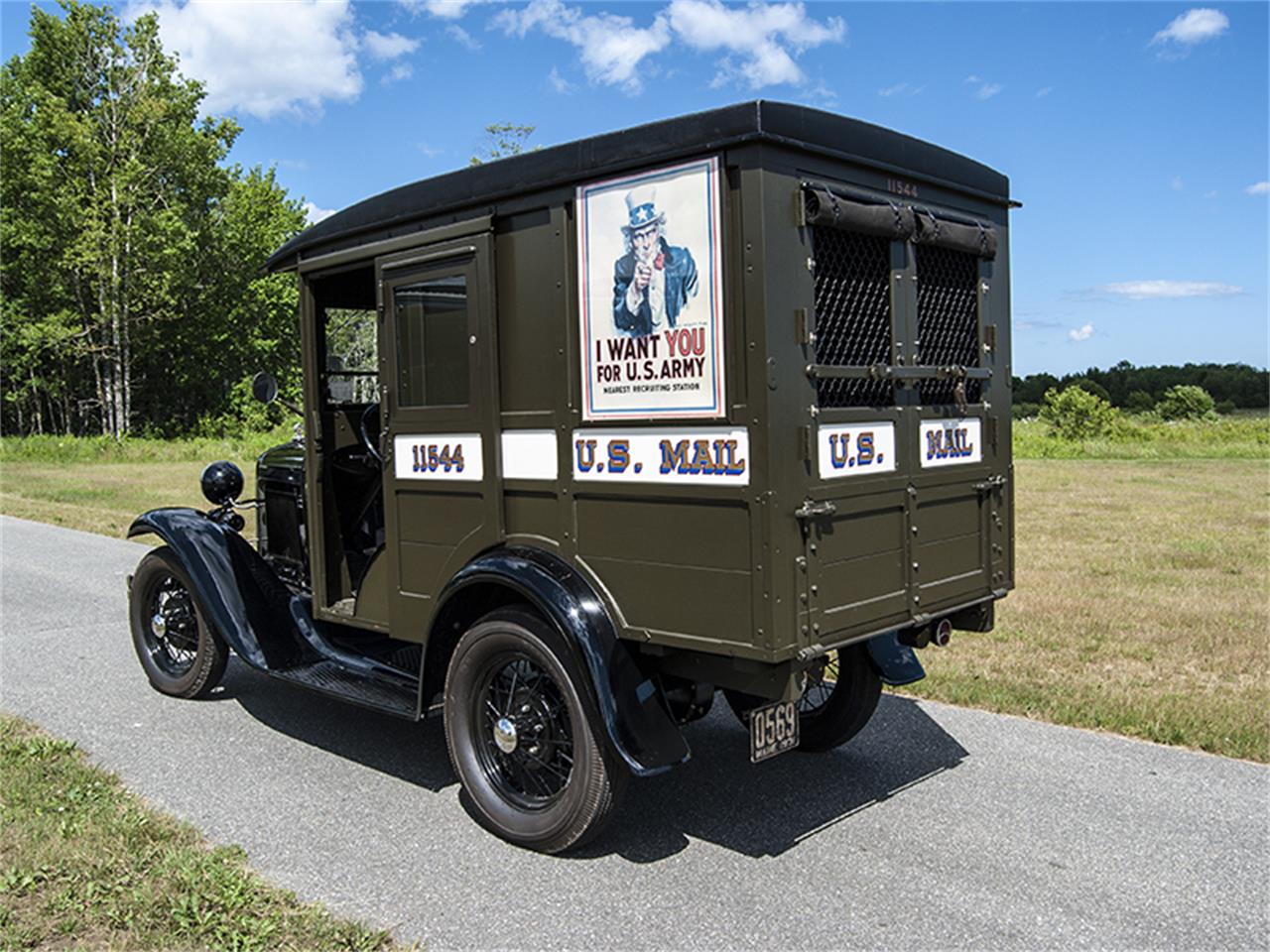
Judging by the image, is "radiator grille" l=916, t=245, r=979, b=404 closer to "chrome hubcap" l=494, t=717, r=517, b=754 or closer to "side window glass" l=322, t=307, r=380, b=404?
"chrome hubcap" l=494, t=717, r=517, b=754

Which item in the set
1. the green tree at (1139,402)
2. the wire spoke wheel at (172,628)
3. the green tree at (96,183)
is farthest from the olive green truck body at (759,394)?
the green tree at (1139,402)

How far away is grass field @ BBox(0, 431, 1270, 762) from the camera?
5.50 metres

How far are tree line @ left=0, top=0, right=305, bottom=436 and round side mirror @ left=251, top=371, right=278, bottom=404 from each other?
31155mm

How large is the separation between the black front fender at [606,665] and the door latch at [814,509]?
2.83 feet

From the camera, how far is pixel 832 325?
377cm

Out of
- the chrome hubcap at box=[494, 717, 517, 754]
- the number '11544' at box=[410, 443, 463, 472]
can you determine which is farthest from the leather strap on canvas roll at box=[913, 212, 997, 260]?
the chrome hubcap at box=[494, 717, 517, 754]

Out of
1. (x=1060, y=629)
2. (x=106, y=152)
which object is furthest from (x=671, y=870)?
(x=106, y=152)

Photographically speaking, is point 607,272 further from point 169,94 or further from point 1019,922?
point 169,94

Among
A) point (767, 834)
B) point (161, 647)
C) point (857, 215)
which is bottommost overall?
point (767, 834)

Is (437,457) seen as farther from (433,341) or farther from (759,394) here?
(759,394)

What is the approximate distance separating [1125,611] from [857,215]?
5.54 m

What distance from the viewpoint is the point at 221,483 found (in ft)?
21.7

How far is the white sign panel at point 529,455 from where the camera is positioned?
410 cm

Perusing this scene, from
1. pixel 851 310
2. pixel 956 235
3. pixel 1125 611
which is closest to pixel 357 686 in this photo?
pixel 851 310
